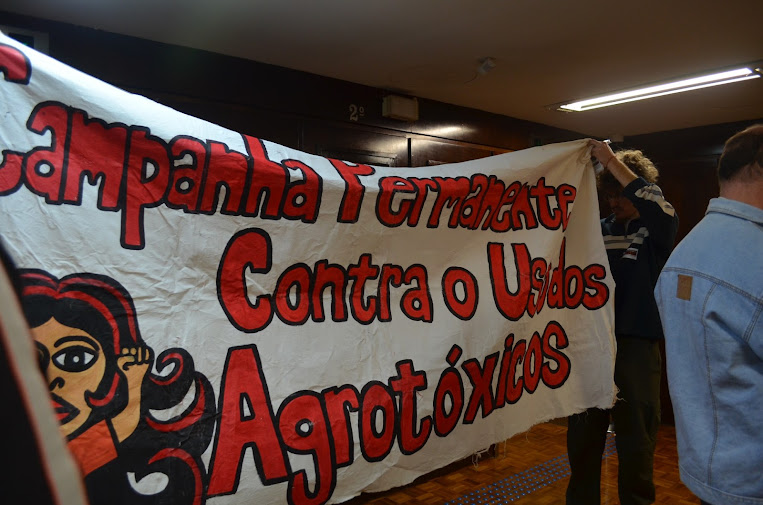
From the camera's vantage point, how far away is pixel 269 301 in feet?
4.54

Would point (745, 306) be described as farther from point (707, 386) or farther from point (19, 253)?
point (19, 253)

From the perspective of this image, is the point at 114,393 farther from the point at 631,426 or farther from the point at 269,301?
the point at 631,426

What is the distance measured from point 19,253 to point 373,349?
87cm

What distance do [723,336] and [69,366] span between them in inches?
51.6

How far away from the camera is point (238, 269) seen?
1342mm

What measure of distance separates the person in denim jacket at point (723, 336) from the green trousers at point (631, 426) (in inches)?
30.8

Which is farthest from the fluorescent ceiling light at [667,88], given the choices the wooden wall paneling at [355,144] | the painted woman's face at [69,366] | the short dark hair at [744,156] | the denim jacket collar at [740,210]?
the painted woman's face at [69,366]

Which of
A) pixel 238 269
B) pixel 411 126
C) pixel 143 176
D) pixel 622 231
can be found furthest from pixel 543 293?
pixel 411 126

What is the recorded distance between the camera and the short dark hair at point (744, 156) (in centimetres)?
120

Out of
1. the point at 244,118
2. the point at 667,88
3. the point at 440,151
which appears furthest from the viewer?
the point at 440,151

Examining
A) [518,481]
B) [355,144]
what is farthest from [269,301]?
[518,481]

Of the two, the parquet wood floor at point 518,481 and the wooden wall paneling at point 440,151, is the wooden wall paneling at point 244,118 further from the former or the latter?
the parquet wood floor at point 518,481

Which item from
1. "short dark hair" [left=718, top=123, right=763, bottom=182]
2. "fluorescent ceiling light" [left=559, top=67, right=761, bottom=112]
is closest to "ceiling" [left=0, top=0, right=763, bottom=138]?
"fluorescent ceiling light" [left=559, top=67, right=761, bottom=112]

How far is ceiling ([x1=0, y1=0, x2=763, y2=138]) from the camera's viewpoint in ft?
6.33
